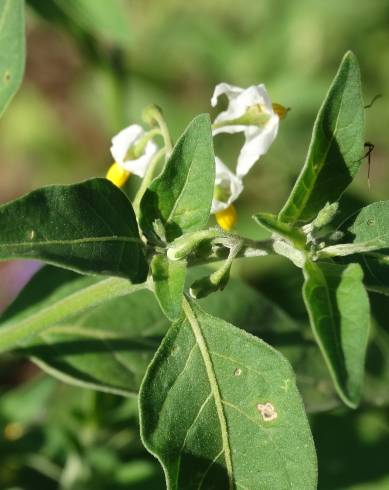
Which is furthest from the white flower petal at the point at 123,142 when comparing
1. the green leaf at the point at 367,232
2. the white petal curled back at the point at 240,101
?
the green leaf at the point at 367,232

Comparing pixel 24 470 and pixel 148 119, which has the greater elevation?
pixel 148 119

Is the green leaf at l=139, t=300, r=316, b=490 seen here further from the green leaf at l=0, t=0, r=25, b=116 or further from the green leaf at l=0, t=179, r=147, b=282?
the green leaf at l=0, t=0, r=25, b=116

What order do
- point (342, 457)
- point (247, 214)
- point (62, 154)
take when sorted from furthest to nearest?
1. point (62, 154)
2. point (247, 214)
3. point (342, 457)

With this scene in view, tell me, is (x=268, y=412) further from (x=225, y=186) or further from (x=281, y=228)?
(x=225, y=186)

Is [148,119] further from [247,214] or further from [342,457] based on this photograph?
[247,214]

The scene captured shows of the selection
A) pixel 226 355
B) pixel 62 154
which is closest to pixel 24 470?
pixel 226 355

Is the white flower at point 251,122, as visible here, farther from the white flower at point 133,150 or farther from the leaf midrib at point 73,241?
the leaf midrib at point 73,241
